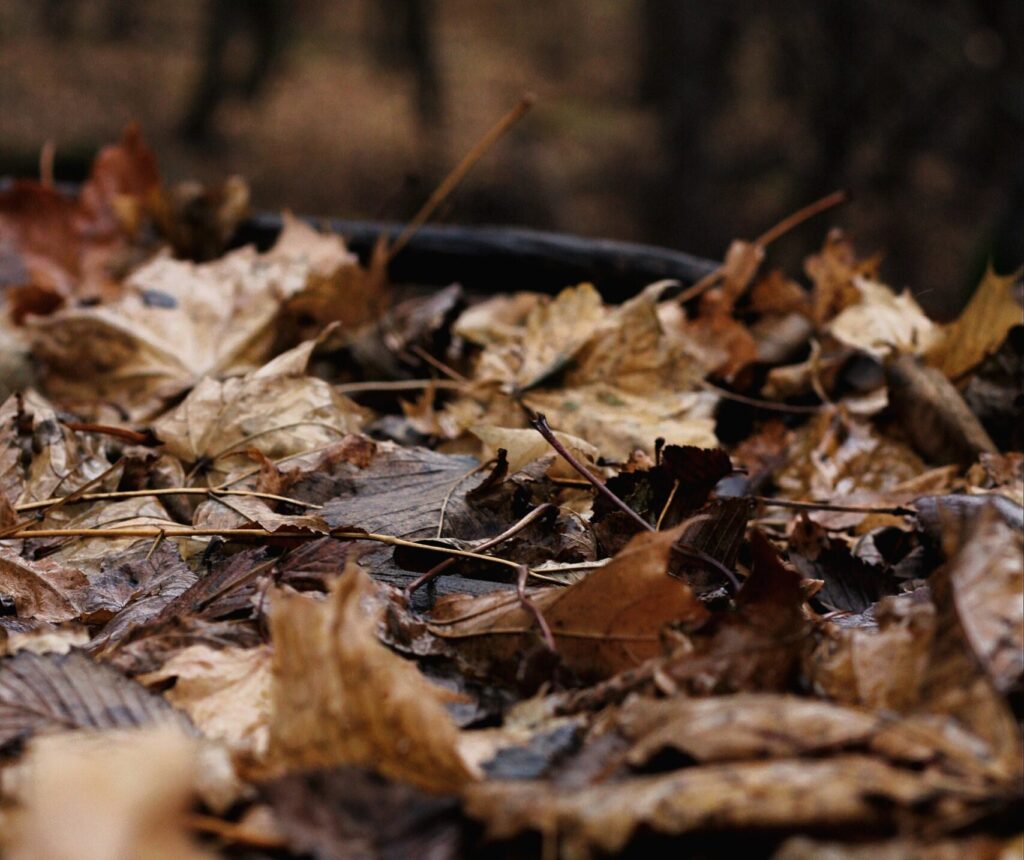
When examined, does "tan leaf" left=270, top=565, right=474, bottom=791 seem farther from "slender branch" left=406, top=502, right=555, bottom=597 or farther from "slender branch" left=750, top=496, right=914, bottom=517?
"slender branch" left=750, top=496, right=914, bottom=517

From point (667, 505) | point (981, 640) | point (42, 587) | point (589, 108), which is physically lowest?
point (589, 108)

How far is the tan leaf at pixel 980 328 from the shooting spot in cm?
168

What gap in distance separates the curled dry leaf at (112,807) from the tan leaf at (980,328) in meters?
1.54

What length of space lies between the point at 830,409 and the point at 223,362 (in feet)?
3.56

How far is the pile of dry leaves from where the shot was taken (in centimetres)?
67

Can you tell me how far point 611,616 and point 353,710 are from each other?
0.29 meters

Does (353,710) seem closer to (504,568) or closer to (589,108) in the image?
(504,568)

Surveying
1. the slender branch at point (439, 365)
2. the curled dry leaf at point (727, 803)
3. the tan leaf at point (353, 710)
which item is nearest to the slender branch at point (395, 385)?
the slender branch at point (439, 365)

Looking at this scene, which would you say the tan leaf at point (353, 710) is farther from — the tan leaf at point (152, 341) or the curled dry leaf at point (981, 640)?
the tan leaf at point (152, 341)

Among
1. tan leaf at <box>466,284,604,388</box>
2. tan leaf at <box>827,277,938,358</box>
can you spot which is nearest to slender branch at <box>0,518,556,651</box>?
tan leaf at <box>466,284,604,388</box>

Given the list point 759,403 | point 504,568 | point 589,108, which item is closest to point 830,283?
point 759,403

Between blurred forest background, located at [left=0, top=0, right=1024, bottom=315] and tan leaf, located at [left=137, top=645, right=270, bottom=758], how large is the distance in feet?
5.65

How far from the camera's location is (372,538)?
1131 millimetres

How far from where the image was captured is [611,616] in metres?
0.93
